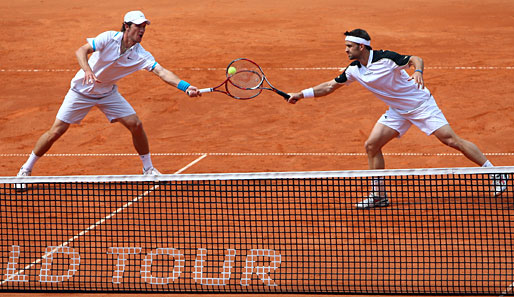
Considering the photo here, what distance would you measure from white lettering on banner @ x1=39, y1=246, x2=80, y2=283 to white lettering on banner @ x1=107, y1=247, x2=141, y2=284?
307mm

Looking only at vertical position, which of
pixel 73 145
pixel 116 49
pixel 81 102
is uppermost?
pixel 116 49

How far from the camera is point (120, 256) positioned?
6344mm

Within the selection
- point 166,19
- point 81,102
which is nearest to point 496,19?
point 166,19

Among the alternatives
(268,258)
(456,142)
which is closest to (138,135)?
(268,258)

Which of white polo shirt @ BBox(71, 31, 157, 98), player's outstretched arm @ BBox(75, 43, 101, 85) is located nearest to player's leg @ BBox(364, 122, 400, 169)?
white polo shirt @ BBox(71, 31, 157, 98)

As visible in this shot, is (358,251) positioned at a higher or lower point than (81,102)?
lower

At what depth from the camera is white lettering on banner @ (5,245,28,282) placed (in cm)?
596

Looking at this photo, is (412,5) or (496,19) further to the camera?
(412,5)

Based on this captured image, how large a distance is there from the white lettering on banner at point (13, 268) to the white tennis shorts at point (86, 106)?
5.71 ft

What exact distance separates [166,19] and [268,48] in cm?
382

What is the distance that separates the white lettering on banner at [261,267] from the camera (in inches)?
230

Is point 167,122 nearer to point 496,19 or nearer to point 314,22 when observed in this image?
point 314,22

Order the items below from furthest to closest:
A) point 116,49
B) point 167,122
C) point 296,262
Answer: point 167,122 < point 116,49 < point 296,262

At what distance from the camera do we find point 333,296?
18.3 ft
